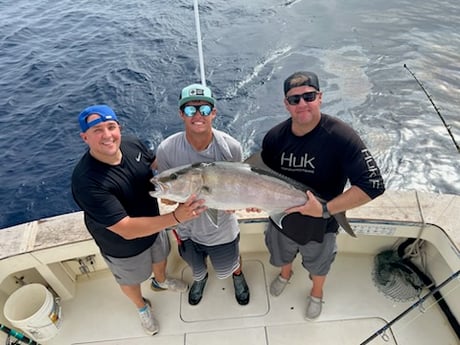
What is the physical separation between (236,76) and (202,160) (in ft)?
20.3

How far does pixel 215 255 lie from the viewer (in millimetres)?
2758

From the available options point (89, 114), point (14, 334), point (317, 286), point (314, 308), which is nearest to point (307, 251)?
point (317, 286)

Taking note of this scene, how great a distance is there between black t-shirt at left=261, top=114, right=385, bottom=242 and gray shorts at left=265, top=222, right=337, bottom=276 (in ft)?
0.71

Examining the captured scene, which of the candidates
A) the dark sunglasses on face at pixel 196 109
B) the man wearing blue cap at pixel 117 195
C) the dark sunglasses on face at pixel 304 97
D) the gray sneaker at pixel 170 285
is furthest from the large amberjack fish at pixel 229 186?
the gray sneaker at pixel 170 285

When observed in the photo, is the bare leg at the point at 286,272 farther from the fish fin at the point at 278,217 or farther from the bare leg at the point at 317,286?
the fish fin at the point at 278,217

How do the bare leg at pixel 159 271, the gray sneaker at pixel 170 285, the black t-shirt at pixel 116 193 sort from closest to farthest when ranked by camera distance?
the black t-shirt at pixel 116 193 → the bare leg at pixel 159 271 → the gray sneaker at pixel 170 285

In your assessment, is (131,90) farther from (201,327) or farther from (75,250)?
(201,327)

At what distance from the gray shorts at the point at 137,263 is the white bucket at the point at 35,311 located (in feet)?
2.48

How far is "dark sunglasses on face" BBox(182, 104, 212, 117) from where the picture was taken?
2180mm

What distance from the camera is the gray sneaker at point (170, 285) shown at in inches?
126

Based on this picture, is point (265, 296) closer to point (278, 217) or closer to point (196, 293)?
point (196, 293)

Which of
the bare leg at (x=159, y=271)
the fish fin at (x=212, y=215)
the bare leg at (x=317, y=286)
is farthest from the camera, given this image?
the bare leg at (x=159, y=271)

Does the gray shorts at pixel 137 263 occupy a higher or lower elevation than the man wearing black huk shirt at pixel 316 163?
lower

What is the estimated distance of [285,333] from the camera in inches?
113
